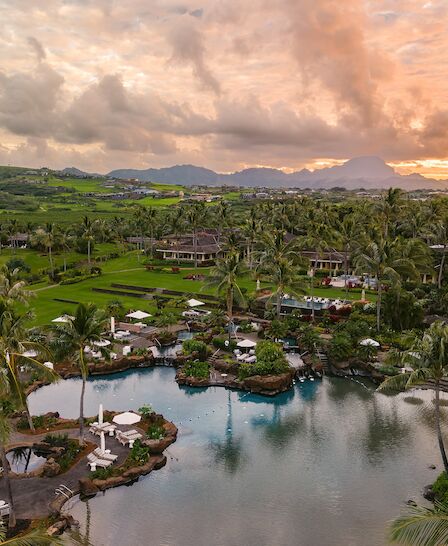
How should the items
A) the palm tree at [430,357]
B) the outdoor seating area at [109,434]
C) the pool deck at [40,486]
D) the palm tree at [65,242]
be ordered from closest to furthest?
the palm tree at [430,357] < the pool deck at [40,486] < the outdoor seating area at [109,434] < the palm tree at [65,242]

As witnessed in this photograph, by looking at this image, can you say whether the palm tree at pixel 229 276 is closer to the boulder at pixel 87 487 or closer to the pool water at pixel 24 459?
the pool water at pixel 24 459

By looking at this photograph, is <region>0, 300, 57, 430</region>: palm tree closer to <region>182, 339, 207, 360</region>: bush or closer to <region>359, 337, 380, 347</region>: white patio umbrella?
<region>182, 339, 207, 360</region>: bush

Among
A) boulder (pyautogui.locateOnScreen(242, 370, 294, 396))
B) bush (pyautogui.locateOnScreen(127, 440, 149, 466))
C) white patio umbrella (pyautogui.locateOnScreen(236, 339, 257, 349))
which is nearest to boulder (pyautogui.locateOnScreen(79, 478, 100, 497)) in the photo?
bush (pyautogui.locateOnScreen(127, 440, 149, 466))

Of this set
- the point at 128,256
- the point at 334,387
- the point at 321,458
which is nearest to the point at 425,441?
the point at 321,458

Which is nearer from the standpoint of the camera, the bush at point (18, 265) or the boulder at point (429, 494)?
the boulder at point (429, 494)

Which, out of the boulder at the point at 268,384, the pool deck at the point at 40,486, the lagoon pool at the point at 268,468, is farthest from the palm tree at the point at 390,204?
the pool deck at the point at 40,486

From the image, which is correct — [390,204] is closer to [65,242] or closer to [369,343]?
[369,343]
